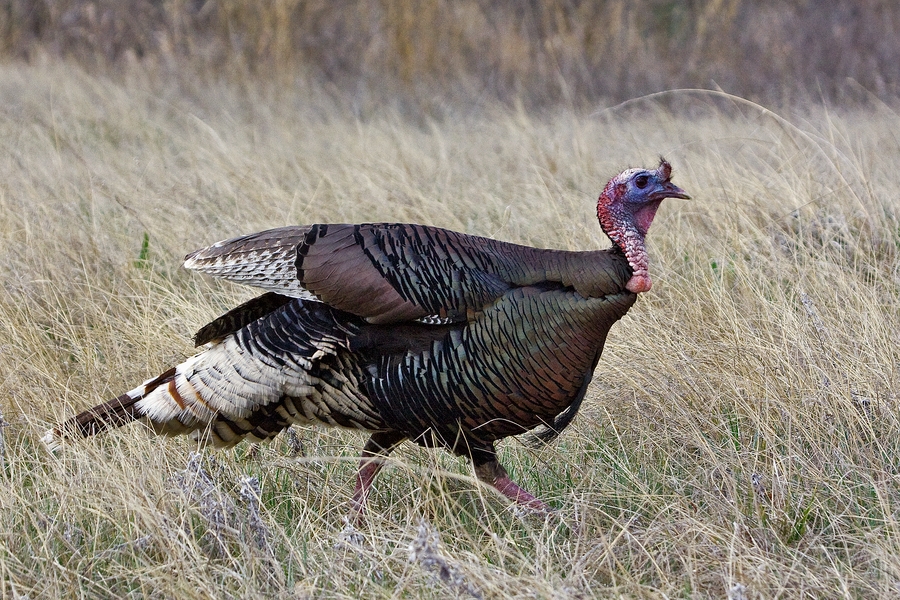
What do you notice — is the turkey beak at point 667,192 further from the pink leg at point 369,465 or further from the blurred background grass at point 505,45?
the blurred background grass at point 505,45

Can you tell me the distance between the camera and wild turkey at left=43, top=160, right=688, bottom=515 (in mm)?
2807

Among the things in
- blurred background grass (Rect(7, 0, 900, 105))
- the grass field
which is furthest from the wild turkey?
blurred background grass (Rect(7, 0, 900, 105))

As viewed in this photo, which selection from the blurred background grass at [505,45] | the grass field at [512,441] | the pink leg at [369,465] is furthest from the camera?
the blurred background grass at [505,45]

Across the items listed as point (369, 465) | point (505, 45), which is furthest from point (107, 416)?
point (505, 45)

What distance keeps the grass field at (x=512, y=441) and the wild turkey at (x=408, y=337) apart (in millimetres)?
165

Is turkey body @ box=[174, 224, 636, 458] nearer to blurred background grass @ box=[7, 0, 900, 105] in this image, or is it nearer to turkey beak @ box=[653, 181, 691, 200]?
turkey beak @ box=[653, 181, 691, 200]

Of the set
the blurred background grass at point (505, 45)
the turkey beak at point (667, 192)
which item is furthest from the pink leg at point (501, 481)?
the blurred background grass at point (505, 45)

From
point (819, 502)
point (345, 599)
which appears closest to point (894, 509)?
point (819, 502)

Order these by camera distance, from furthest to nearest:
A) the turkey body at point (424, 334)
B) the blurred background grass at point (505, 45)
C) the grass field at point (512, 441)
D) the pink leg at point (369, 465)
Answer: the blurred background grass at point (505, 45) < the pink leg at point (369, 465) < the turkey body at point (424, 334) < the grass field at point (512, 441)

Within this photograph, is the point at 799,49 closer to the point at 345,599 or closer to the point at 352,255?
the point at 352,255

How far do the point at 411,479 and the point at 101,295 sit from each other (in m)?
1.85

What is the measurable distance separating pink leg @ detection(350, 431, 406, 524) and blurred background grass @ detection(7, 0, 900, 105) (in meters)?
6.64

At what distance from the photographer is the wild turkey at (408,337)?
9.21 ft

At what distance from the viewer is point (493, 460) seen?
3100mm
